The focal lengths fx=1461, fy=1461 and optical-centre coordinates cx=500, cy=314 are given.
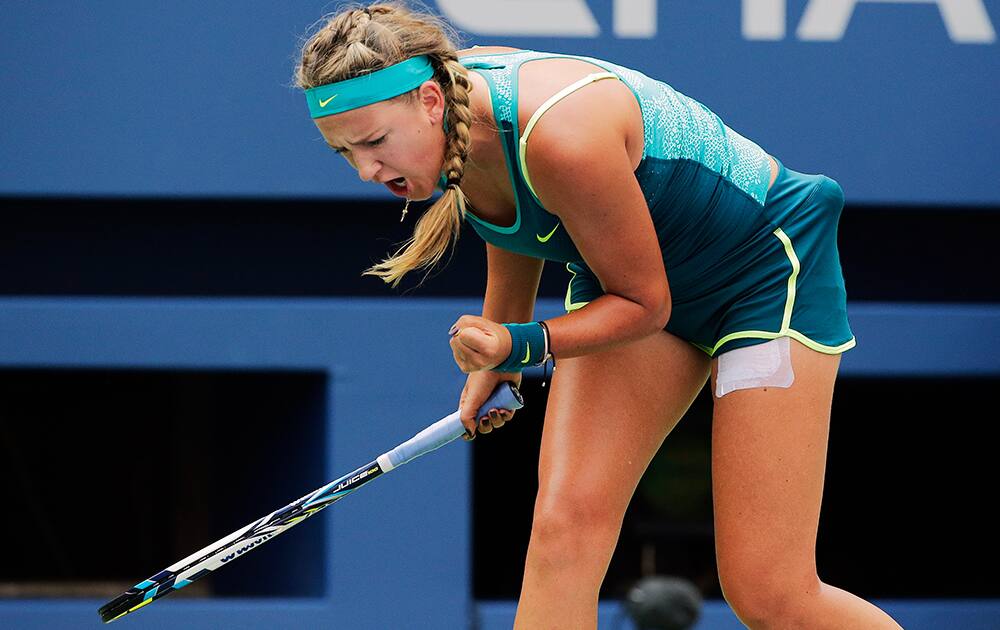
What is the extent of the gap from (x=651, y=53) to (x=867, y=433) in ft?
6.96

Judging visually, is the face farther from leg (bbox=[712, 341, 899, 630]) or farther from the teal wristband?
leg (bbox=[712, 341, 899, 630])

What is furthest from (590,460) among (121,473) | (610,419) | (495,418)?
(121,473)

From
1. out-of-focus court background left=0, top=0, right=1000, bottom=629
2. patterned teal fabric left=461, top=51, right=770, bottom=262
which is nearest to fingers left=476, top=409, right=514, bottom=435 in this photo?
patterned teal fabric left=461, top=51, right=770, bottom=262

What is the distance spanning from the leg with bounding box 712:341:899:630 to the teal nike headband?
0.92m

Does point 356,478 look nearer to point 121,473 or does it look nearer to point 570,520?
point 570,520

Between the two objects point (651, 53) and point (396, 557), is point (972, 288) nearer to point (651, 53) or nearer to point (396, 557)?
point (651, 53)

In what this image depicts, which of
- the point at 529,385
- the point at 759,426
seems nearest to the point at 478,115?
the point at 759,426

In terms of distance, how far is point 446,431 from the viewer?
124 inches

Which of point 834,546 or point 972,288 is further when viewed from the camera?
point 834,546

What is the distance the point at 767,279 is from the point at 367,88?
930 millimetres

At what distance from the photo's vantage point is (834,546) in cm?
597

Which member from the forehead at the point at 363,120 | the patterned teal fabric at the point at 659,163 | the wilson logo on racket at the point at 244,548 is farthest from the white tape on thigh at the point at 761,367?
the wilson logo on racket at the point at 244,548

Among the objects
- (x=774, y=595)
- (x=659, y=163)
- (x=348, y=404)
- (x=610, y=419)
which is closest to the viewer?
(x=659, y=163)

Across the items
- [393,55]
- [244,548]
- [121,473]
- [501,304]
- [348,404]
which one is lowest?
[121,473]
